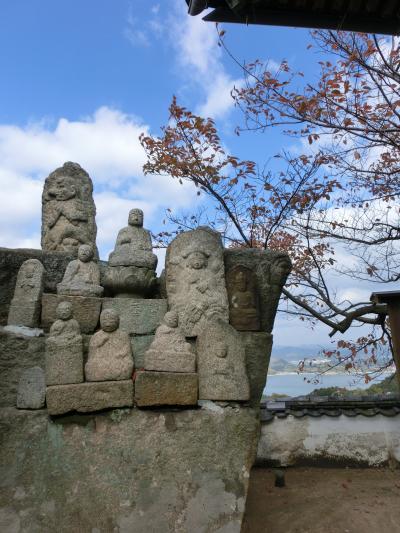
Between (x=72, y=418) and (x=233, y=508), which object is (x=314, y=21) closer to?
(x=72, y=418)

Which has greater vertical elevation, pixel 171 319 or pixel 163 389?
pixel 171 319

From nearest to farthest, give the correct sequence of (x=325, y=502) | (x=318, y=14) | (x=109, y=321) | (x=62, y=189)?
(x=318, y=14) < (x=109, y=321) < (x=62, y=189) < (x=325, y=502)

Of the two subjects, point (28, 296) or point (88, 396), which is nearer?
point (88, 396)

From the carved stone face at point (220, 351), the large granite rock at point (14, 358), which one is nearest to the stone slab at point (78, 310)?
the large granite rock at point (14, 358)

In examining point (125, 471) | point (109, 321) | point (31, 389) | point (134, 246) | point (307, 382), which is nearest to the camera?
point (125, 471)

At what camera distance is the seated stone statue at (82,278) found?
3896 mm

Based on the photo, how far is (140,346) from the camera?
3.89 meters

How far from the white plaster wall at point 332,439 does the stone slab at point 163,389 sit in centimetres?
463

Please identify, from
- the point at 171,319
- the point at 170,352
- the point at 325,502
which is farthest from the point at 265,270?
the point at 325,502

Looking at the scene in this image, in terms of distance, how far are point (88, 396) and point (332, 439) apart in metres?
5.62

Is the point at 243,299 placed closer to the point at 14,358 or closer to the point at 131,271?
the point at 131,271

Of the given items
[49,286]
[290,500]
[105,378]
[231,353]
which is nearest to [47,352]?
[105,378]

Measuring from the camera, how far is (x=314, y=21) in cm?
257

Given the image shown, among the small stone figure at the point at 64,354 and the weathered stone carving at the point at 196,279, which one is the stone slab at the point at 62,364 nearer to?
the small stone figure at the point at 64,354
